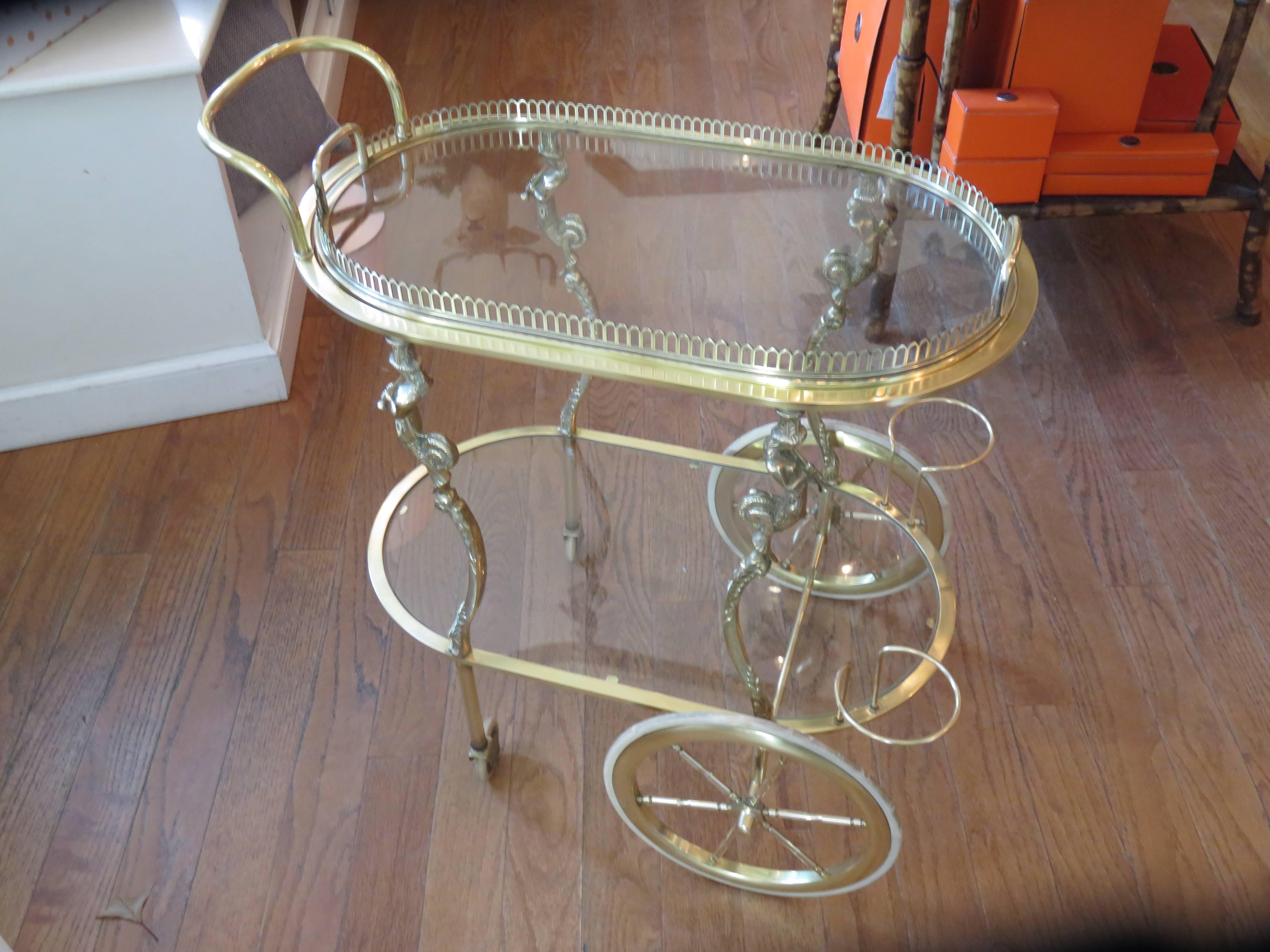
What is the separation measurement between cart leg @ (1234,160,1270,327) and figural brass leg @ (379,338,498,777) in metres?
1.40

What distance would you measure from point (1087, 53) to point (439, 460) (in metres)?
1.26

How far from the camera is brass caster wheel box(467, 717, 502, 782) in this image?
1349 mm

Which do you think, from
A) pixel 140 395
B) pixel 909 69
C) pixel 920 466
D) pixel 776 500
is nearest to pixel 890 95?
pixel 909 69

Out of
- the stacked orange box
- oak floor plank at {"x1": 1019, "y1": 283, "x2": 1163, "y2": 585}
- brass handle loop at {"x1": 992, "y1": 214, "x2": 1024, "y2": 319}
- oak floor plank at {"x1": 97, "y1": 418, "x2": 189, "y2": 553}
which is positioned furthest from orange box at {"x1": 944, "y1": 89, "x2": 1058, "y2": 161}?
oak floor plank at {"x1": 97, "y1": 418, "x2": 189, "y2": 553}

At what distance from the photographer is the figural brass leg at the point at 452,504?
1.04 meters

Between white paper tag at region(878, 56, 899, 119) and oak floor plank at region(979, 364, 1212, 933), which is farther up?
white paper tag at region(878, 56, 899, 119)

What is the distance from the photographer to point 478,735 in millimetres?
1329

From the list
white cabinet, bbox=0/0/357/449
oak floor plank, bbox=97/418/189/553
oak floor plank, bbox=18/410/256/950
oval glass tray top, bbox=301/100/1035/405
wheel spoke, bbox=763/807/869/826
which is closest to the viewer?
oval glass tray top, bbox=301/100/1035/405

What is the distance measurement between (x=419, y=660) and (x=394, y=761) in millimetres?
153

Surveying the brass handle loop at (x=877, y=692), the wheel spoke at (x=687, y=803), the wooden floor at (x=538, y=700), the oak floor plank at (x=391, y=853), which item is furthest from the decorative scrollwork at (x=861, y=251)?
the oak floor plank at (x=391, y=853)

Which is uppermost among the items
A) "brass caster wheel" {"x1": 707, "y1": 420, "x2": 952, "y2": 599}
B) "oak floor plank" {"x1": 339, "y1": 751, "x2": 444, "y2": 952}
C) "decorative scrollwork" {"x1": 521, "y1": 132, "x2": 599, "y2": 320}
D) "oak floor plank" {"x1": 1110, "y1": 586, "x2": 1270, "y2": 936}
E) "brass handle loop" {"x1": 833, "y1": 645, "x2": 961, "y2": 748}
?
"decorative scrollwork" {"x1": 521, "y1": 132, "x2": 599, "y2": 320}

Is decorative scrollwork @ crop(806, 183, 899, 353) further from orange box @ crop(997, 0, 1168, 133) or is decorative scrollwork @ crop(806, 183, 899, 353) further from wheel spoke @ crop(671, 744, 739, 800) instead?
orange box @ crop(997, 0, 1168, 133)

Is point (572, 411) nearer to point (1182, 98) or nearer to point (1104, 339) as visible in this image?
point (1104, 339)

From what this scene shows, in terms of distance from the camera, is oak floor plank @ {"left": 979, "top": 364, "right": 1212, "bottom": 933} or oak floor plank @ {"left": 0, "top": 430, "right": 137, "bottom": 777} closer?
oak floor plank @ {"left": 979, "top": 364, "right": 1212, "bottom": 933}
